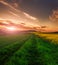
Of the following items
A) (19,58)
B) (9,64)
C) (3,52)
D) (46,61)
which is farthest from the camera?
(3,52)

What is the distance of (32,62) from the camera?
15.8 meters

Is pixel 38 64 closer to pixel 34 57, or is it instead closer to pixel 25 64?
pixel 25 64

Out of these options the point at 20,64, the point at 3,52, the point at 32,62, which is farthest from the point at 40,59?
the point at 3,52

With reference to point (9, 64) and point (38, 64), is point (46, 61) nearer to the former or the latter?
point (38, 64)

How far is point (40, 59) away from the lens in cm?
1647

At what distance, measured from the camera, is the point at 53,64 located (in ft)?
48.8

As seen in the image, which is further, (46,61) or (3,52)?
(3,52)

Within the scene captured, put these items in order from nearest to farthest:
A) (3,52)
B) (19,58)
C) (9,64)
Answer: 1. (9,64)
2. (19,58)
3. (3,52)

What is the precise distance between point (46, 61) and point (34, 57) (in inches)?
87.0

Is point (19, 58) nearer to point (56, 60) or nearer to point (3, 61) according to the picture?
point (3, 61)

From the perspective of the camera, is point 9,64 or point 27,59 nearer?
point 9,64

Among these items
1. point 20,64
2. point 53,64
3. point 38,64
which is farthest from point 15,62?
point 53,64

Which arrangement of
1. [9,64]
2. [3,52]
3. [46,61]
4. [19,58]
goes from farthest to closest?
[3,52]
[19,58]
[46,61]
[9,64]

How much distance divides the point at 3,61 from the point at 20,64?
158 cm
